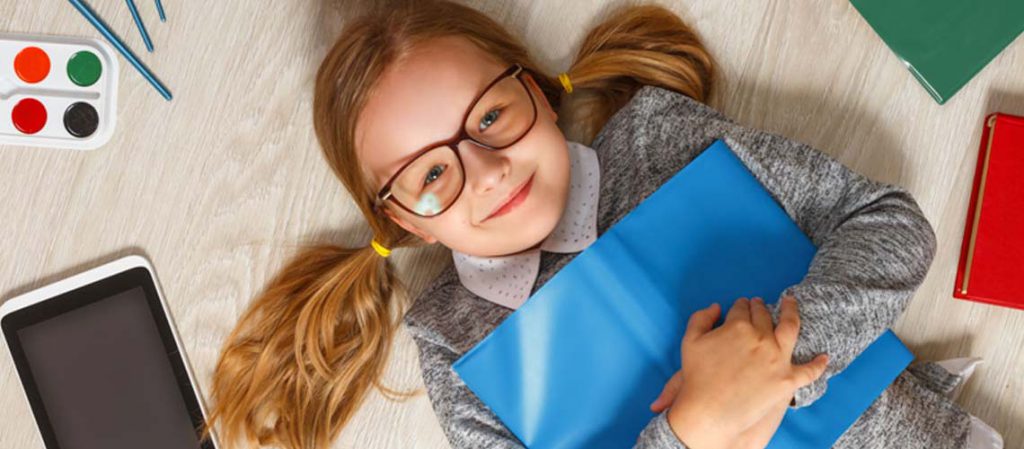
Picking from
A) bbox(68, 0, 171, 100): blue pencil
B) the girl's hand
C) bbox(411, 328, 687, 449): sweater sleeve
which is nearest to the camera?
the girl's hand

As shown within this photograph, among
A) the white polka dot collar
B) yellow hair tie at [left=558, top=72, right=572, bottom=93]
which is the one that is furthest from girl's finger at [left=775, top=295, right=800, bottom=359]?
yellow hair tie at [left=558, top=72, right=572, bottom=93]

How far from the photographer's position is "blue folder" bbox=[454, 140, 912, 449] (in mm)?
710

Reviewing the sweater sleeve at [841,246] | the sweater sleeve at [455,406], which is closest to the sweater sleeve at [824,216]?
the sweater sleeve at [841,246]

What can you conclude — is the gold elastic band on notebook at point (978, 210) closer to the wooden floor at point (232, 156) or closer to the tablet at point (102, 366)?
the wooden floor at point (232, 156)

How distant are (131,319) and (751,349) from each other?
591 millimetres

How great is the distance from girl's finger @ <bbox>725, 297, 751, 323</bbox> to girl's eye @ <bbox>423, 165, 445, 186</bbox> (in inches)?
10.1

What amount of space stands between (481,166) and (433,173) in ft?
0.13

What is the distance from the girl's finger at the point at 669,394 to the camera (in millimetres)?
678

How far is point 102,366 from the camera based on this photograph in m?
0.82

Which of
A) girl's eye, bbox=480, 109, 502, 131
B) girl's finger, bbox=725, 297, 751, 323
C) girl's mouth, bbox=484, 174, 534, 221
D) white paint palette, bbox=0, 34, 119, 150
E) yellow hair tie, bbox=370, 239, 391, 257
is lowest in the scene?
girl's finger, bbox=725, 297, 751, 323

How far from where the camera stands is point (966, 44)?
2.56ft

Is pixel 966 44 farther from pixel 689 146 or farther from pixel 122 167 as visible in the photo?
pixel 122 167

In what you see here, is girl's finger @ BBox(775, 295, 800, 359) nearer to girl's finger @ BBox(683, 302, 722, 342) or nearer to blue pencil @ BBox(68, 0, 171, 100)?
girl's finger @ BBox(683, 302, 722, 342)

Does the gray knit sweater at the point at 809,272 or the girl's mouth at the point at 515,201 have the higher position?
the girl's mouth at the point at 515,201
